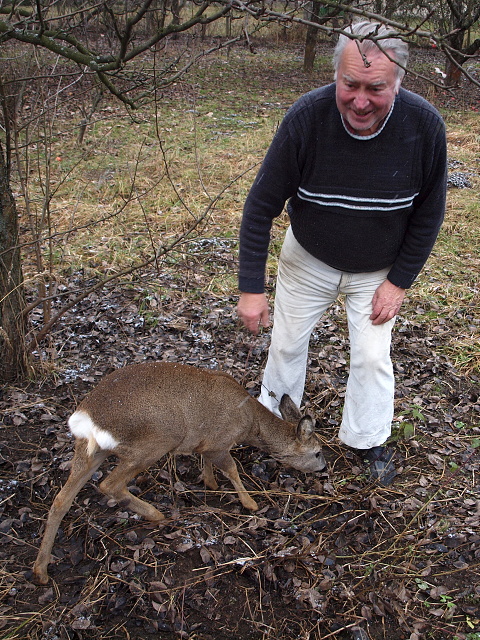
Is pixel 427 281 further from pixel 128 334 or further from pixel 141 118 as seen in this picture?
pixel 141 118

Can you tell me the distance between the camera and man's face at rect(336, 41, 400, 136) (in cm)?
274

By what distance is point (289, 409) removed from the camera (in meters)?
3.90

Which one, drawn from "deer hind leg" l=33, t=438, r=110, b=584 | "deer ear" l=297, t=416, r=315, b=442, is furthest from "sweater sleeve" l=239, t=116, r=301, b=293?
"deer hind leg" l=33, t=438, r=110, b=584

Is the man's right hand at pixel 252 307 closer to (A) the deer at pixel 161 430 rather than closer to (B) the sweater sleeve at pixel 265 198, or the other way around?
(B) the sweater sleeve at pixel 265 198

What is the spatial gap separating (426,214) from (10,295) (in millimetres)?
2768

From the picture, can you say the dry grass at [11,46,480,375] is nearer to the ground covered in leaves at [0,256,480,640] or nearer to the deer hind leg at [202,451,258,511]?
the ground covered in leaves at [0,256,480,640]

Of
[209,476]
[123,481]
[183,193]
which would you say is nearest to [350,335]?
[209,476]

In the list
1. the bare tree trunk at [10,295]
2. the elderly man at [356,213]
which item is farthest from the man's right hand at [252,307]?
the bare tree trunk at [10,295]

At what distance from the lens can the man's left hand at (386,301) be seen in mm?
3402

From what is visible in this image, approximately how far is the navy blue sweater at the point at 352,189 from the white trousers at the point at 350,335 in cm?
12

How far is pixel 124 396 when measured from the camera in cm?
316

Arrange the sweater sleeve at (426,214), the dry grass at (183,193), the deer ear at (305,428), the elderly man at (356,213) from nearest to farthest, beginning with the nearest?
the elderly man at (356,213) → the sweater sleeve at (426,214) → the deer ear at (305,428) → the dry grass at (183,193)

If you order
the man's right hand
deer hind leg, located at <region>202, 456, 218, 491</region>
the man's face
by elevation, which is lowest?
deer hind leg, located at <region>202, 456, 218, 491</region>

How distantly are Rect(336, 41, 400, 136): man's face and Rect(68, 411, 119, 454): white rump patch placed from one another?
6.56ft
